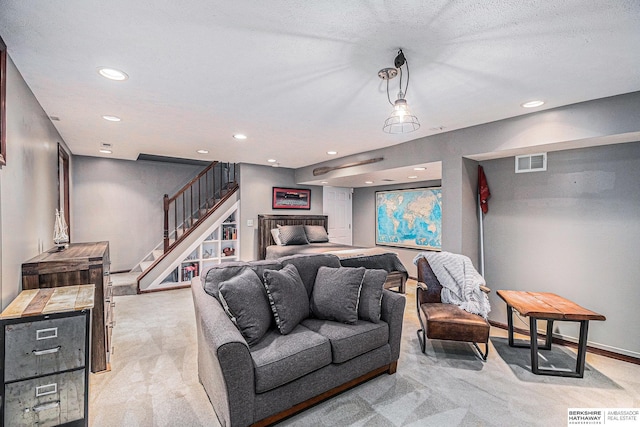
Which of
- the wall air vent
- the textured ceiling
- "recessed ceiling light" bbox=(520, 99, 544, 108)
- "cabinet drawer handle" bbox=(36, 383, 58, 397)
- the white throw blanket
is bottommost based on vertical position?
"cabinet drawer handle" bbox=(36, 383, 58, 397)

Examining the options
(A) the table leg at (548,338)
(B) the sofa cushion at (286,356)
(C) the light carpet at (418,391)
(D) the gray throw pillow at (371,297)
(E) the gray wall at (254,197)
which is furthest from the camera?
(E) the gray wall at (254,197)

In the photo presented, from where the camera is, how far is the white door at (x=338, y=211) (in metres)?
7.12

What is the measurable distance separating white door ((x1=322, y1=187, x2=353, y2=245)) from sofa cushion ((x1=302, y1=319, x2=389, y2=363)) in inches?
186

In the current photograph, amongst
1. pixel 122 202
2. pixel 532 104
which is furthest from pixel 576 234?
pixel 122 202

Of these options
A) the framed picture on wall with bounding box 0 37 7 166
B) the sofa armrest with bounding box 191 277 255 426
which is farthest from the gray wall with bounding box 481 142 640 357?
the framed picture on wall with bounding box 0 37 7 166

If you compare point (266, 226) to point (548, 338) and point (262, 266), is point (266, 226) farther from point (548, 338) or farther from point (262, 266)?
point (548, 338)

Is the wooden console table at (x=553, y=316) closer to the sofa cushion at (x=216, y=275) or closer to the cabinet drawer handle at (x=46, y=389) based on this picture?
the sofa cushion at (x=216, y=275)

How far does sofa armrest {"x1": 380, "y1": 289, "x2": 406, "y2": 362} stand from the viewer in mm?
2461

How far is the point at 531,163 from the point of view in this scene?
329cm

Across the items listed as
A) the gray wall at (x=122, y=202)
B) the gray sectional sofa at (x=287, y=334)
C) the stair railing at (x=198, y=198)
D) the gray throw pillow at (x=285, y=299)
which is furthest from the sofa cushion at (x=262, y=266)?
the gray wall at (x=122, y=202)

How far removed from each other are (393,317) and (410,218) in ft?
13.0

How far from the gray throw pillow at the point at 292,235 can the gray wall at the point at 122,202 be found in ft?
8.46

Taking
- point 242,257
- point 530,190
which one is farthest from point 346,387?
point 242,257

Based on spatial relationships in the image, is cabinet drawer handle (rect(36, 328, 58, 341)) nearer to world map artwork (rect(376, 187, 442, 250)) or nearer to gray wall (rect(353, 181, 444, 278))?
world map artwork (rect(376, 187, 442, 250))
